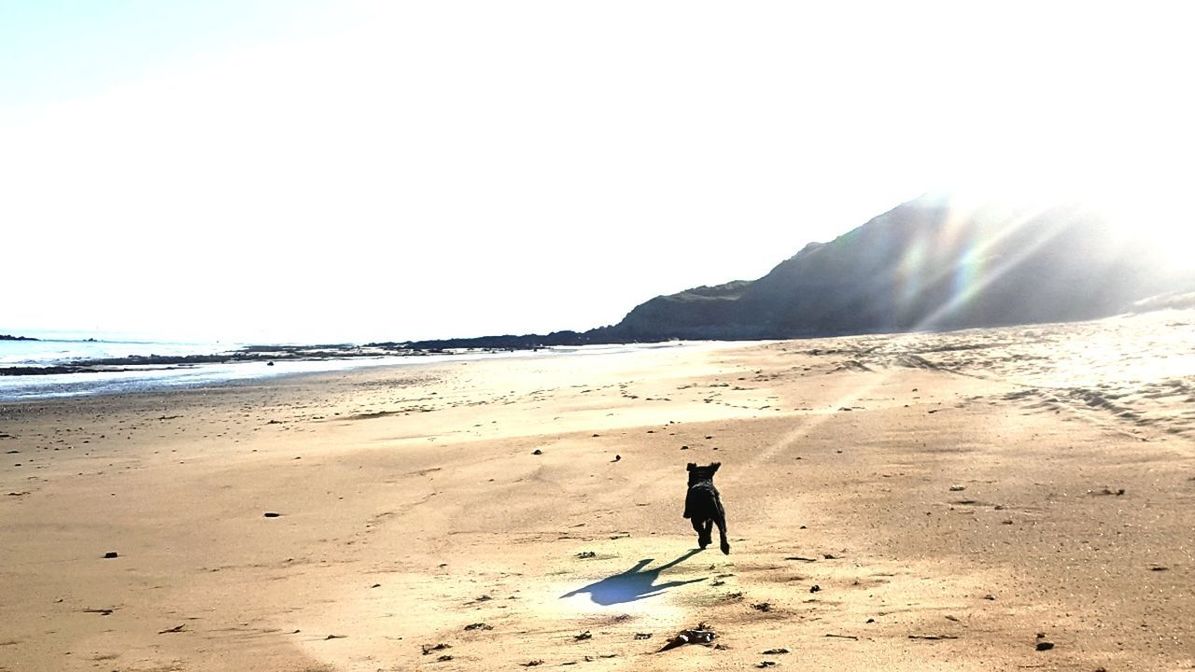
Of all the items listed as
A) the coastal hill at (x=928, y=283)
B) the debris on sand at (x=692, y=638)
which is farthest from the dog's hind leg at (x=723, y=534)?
the coastal hill at (x=928, y=283)

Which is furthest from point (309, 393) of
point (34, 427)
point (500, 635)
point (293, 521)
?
point (500, 635)

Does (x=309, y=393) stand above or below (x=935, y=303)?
below

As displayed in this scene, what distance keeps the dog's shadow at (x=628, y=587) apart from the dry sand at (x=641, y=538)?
0.03m

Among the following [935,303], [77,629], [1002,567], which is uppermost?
[935,303]

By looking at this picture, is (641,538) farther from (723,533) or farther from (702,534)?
(723,533)

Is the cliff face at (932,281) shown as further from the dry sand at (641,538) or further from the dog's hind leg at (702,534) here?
the dog's hind leg at (702,534)

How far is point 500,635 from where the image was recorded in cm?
479

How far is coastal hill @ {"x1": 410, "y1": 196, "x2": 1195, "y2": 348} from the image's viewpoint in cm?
6047

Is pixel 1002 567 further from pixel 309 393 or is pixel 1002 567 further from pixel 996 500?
pixel 309 393

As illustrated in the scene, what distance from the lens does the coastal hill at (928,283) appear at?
60469 mm

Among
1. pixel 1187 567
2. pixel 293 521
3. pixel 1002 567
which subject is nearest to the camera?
pixel 1187 567

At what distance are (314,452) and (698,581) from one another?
29.6ft

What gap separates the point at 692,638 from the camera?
4.36m

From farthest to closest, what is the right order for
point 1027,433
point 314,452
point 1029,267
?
point 1029,267 < point 314,452 < point 1027,433
